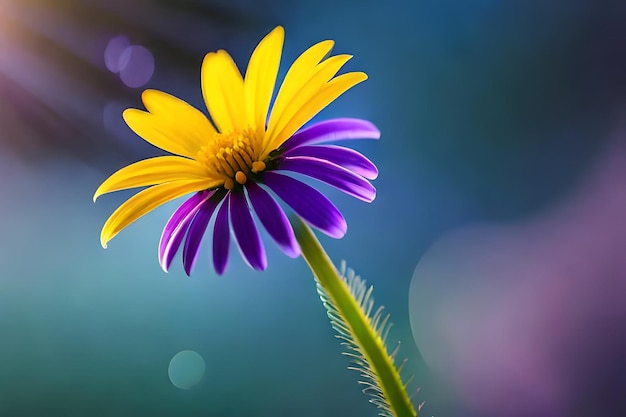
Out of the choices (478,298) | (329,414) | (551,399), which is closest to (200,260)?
(329,414)

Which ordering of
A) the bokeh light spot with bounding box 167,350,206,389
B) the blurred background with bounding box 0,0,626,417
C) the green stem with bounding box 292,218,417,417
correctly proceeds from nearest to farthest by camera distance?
the green stem with bounding box 292,218,417,417
the blurred background with bounding box 0,0,626,417
the bokeh light spot with bounding box 167,350,206,389

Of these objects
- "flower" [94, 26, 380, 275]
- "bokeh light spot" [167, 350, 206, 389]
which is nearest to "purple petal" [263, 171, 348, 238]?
"flower" [94, 26, 380, 275]

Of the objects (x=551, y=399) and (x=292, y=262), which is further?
(x=292, y=262)

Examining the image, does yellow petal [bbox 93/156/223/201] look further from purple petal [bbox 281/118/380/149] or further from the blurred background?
the blurred background

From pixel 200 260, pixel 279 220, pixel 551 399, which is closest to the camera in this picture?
pixel 279 220

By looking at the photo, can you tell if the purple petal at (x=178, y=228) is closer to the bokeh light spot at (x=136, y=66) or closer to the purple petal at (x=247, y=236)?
the purple petal at (x=247, y=236)

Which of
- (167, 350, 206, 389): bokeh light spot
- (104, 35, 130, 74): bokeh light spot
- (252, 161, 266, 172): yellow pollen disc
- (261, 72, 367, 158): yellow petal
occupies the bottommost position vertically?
(167, 350, 206, 389): bokeh light spot

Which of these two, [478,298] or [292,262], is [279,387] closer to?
[292,262]
